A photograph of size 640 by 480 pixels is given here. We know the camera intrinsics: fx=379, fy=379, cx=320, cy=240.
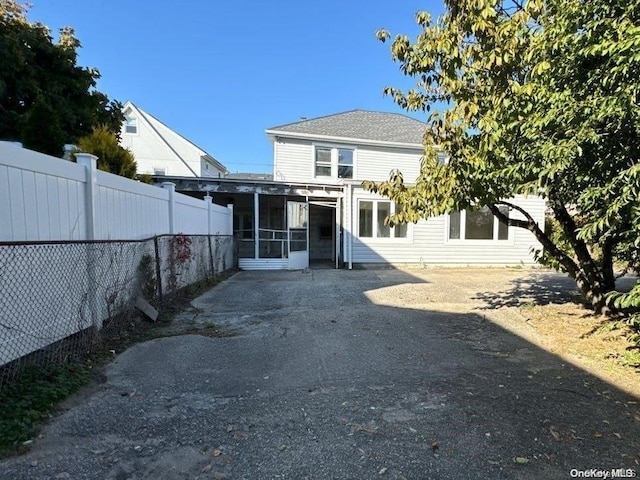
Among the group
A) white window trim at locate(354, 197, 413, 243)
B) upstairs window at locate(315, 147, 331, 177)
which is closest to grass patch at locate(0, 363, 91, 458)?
white window trim at locate(354, 197, 413, 243)

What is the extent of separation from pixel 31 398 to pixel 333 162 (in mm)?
14674

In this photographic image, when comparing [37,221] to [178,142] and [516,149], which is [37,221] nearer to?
[516,149]

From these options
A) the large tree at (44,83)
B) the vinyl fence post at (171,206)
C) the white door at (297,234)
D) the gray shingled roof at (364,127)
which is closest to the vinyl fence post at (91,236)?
the vinyl fence post at (171,206)

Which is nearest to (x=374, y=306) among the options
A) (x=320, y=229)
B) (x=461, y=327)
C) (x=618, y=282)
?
(x=461, y=327)

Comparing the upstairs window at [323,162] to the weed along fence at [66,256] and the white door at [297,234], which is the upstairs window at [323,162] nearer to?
the white door at [297,234]

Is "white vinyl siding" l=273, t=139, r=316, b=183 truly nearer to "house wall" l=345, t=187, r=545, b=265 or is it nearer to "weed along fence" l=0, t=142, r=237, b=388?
"house wall" l=345, t=187, r=545, b=265

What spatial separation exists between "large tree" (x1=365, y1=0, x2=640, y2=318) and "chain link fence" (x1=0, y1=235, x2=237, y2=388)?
3860mm

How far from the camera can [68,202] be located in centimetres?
412

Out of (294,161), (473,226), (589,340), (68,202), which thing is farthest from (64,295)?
(473,226)

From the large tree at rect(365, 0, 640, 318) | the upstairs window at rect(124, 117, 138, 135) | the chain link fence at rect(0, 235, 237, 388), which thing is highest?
the upstairs window at rect(124, 117, 138, 135)

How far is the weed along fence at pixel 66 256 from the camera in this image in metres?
3.21

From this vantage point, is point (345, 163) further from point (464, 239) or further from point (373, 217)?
point (464, 239)

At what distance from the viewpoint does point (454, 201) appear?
17.5ft

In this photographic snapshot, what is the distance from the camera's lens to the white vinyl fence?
329 centimetres
